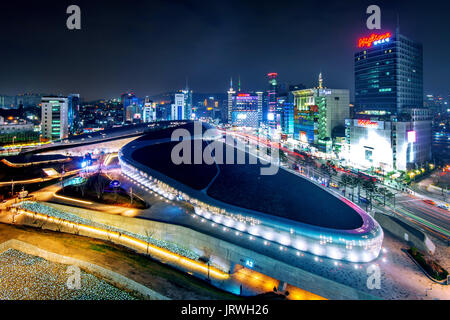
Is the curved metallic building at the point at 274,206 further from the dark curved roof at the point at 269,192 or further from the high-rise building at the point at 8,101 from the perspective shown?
the high-rise building at the point at 8,101

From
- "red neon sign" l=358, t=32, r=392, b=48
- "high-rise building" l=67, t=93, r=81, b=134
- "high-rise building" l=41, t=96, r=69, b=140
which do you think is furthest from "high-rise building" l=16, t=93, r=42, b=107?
"red neon sign" l=358, t=32, r=392, b=48

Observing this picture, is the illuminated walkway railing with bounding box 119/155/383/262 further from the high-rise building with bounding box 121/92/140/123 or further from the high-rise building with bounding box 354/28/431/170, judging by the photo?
the high-rise building with bounding box 121/92/140/123

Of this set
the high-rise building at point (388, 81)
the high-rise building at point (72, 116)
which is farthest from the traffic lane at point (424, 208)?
the high-rise building at point (72, 116)

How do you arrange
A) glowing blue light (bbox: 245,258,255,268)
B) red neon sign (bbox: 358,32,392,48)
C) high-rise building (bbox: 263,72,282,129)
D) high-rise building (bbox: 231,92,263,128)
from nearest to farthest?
glowing blue light (bbox: 245,258,255,268), red neon sign (bbox: 358,32,392,48), high-rise building (bbox: 263,72,282,129), high-rise building (bbox: 231,92,263,128)

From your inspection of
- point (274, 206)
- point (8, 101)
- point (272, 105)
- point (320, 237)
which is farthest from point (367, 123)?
point (8, 101)

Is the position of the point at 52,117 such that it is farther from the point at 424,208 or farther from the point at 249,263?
the point at 424,208

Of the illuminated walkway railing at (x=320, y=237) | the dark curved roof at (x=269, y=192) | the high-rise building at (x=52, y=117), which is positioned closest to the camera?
the illuminated walkway railing at (x=320, y=237)
